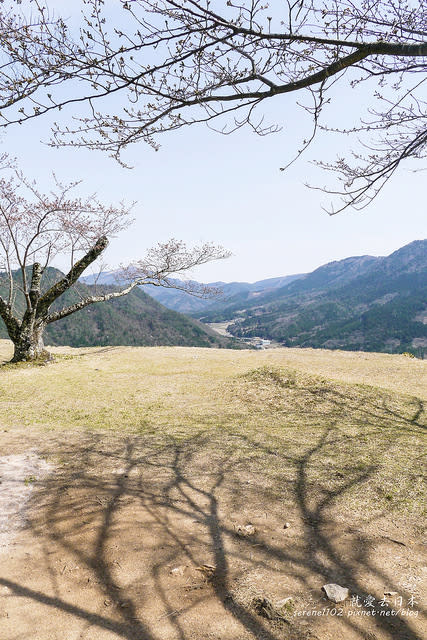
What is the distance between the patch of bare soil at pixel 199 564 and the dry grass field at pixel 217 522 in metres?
0.01

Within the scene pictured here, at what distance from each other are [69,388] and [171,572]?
29.8 ft

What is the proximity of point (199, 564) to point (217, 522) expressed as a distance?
74 cm

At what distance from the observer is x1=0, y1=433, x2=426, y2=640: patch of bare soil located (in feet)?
8.81

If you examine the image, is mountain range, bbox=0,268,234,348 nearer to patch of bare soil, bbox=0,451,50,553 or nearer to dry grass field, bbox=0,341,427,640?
dry grass field, bbox=0,341,427,640

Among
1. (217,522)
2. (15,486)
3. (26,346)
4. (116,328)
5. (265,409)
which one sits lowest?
(265,409)

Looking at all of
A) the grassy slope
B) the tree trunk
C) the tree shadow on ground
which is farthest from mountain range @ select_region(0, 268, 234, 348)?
the tree shadow on ground

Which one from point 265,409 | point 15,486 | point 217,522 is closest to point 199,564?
point 217,522

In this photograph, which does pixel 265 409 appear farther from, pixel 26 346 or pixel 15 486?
pixel 26 346

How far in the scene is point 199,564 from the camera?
335cm

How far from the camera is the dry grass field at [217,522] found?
9.07 ft

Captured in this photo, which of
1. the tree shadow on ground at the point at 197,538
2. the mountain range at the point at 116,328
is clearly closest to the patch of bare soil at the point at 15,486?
the tree shadow on ground at the point at 197,538

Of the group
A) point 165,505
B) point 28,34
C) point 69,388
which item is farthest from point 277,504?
point 69,388

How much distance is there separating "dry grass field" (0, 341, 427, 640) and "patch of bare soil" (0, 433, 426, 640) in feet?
0.05

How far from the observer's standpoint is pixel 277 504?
176 inches
